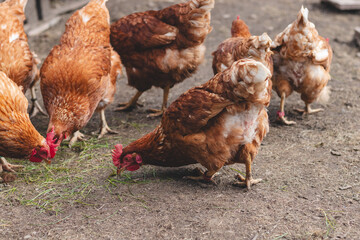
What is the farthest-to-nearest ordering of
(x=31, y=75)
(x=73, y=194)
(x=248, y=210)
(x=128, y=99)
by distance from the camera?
1. (x=128, y=99)
2. (x=31, y=75)
3. (x=73, y=194)
4. (x=248, y=210)

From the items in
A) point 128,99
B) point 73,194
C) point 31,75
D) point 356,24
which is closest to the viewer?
point 73,194

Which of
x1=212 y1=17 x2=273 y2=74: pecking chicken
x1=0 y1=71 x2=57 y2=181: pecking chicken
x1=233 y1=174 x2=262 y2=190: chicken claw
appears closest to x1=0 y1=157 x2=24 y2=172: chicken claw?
x1=0 y1=71 x2=57 y2=181: pecking chicken

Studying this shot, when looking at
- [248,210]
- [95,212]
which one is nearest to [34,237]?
[95,212]

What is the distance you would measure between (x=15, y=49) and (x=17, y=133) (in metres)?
1.18

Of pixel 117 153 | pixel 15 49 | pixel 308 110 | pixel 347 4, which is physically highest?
pixel 15 49

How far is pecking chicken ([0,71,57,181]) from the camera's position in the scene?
9.19 feet

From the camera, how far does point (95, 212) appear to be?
2.77 metres

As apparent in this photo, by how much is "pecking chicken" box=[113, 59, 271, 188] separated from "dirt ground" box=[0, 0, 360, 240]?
0.75 feet

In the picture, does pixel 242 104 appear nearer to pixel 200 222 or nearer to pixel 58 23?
pixel 200 222

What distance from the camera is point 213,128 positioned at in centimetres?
280

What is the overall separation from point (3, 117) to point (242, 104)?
1768mm

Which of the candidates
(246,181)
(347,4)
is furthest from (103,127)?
(347,4)

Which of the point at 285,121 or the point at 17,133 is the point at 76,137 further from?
the point at 285,121

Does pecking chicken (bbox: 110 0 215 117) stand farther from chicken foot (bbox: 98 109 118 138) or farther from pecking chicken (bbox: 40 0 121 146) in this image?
chicken foot (bbox: 98 109 118 138)
